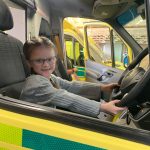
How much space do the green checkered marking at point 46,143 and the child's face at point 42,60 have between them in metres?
0.56

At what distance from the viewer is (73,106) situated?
150cm

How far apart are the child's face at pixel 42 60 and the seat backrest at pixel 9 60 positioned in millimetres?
157

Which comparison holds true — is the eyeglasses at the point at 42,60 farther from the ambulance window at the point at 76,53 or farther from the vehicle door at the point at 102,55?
the ambulance window at the point at 76,53

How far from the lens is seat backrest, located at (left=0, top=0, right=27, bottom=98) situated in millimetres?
1689

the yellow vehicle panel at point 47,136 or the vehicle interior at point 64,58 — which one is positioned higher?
the vehicle interior at point 64,58

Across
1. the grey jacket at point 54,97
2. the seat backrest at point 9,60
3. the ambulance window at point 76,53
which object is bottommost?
the ambulance window at point 76,53

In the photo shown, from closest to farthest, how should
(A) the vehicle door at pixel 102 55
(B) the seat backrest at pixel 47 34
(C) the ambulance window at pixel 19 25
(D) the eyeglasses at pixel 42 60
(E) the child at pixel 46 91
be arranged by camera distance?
(E) the child at pixel 46 91
(D) the eyeglasses at pixel 42 60
(C) the ambulance window at pixel 19 25
(B) the seat backrest at pixel 47 34
(A) the vehicle door at pixel 102 55

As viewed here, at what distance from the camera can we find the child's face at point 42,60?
1.68 m

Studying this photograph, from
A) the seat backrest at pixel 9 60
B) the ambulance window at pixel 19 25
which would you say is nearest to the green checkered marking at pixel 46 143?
the seat backrest at pixel 9 60

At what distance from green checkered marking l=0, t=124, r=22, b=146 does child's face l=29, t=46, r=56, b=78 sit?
53 centimetres

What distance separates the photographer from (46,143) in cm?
114

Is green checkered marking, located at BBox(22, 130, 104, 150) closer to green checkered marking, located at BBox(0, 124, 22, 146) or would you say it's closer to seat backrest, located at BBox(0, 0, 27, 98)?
green checkered marking, located at BBox(0, 124, 22, 146)

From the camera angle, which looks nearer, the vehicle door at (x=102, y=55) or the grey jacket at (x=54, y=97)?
the grey jacket at (x=54, y=97)

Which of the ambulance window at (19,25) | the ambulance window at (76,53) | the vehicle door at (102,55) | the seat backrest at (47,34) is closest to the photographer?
the ambulance window at (19,25)
